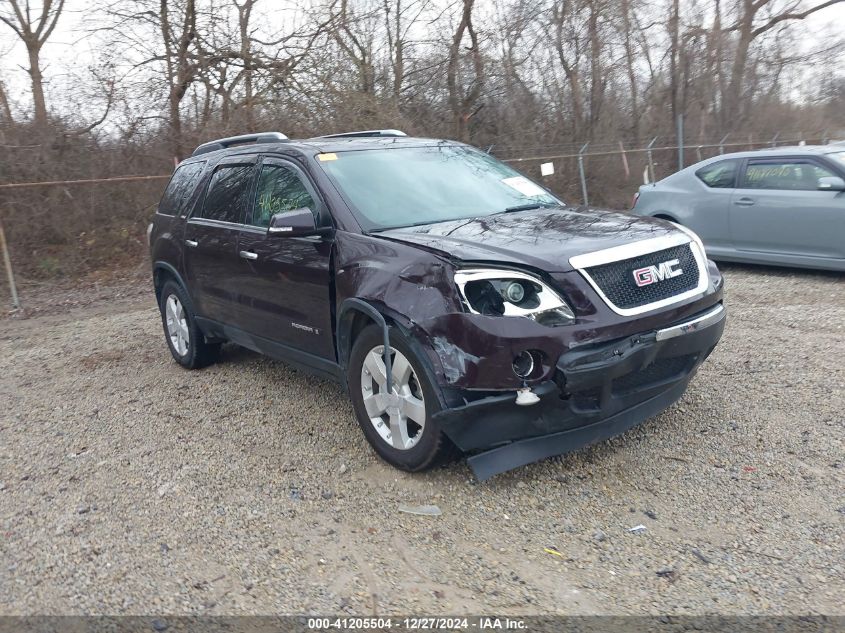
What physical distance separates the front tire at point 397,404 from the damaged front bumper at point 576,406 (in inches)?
6.9

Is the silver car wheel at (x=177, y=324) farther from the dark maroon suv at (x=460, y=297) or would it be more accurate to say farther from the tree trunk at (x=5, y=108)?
the tree trunk at (x=5, y=108)

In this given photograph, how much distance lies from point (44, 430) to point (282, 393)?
1.71 meters

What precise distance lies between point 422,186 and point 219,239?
1750mm

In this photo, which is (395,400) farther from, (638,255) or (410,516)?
(638,255)

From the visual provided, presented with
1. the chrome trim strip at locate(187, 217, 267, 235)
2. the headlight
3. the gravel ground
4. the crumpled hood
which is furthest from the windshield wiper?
the chrome trim strip at locate(187, 217, 267, 235)

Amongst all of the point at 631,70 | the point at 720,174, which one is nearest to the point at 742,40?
the point at 631,70

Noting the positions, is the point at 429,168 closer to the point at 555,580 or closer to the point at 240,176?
the point at 240,176

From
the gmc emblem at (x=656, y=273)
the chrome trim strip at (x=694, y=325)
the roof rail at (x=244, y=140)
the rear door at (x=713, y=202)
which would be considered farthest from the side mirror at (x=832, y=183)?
the roof rail at (x=244, y=140)

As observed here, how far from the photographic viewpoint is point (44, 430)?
5332 millimetres

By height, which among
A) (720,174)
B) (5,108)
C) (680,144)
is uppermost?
(5,108)

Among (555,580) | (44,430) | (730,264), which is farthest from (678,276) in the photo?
(730,264)

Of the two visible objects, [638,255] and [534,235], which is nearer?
[638,255]

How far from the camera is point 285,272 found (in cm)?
478

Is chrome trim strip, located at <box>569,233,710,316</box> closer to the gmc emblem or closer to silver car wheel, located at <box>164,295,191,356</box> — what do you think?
the gmc emblem
